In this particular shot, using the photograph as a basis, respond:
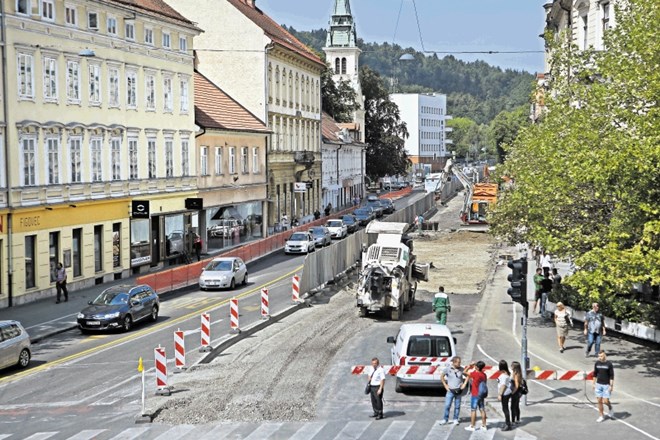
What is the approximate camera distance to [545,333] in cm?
3206

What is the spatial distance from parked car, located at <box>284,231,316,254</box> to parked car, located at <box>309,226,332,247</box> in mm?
1568

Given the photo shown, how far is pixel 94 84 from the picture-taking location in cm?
4481

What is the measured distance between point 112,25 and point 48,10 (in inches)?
222

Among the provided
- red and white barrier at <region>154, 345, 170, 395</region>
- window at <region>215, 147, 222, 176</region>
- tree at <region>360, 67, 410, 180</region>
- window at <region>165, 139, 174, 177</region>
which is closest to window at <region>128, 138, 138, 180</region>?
window at <region>165, 139, 174, 177</region>

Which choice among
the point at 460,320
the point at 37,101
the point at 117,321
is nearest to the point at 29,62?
the point at 37,101

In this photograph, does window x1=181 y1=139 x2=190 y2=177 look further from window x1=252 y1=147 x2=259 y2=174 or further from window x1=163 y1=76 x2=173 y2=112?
window x1=252 y1=147 x2=259 y2=174

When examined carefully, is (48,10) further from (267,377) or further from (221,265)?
(267,377)

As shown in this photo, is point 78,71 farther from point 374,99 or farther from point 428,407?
point 374,99

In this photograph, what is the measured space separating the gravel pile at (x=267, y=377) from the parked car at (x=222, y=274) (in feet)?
27.7

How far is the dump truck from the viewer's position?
35.1 metres

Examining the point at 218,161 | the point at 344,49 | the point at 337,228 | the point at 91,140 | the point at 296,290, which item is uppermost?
the point at 344,49

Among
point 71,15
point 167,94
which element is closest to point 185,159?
point 167,94

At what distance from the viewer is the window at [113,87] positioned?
46.3 metres

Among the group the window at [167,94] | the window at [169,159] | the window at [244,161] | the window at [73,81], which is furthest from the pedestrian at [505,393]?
the window at [244,161]
